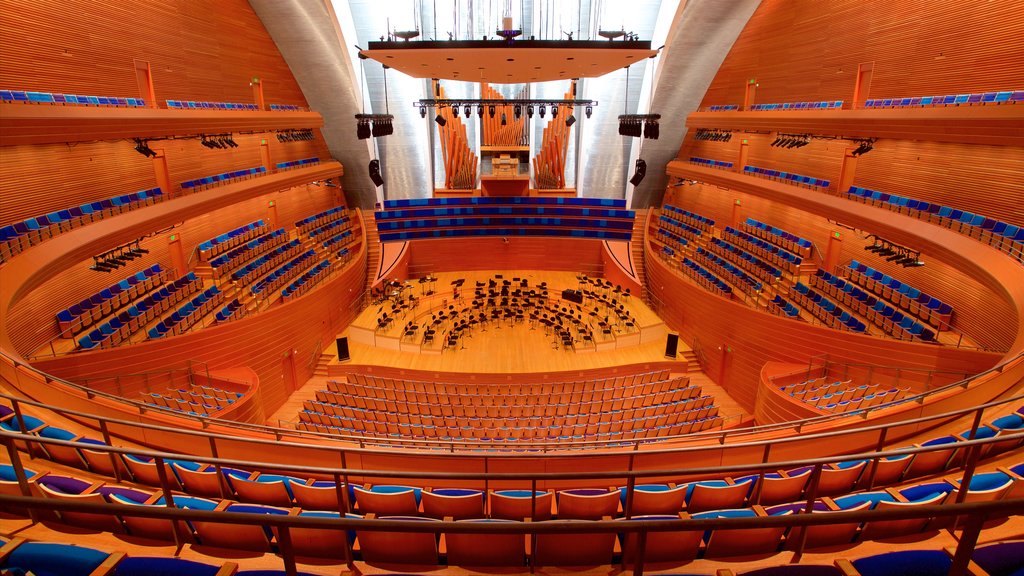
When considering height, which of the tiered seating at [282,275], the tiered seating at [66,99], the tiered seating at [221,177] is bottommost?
the tiered seating at [282,275]

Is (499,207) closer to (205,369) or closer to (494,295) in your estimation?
(494,295)

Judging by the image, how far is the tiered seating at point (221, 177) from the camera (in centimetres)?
1169

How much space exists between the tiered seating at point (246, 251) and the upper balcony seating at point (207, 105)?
3.22 m

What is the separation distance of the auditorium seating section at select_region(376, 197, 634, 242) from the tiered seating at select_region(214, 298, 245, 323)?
6940 mm

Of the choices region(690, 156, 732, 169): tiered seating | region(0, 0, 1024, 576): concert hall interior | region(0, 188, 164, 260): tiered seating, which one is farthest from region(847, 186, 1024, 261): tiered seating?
region(0, 188, 164, 260): tiered seating

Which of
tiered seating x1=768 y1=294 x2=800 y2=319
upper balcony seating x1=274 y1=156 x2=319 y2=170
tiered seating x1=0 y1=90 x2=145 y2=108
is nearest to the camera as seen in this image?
tiered seating x1=0 y1=90 x2=145 y2=108

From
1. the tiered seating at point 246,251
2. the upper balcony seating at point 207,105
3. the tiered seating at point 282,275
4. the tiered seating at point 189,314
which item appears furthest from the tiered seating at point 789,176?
the upper balcony seating at point 207,105

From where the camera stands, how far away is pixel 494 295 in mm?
14188

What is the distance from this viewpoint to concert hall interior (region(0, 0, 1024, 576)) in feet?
7.89

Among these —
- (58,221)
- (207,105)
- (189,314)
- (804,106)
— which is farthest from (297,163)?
(804,106)

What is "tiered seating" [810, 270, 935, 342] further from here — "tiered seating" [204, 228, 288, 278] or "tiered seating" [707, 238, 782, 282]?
"tiered seating" [204, 228, 288, 278]

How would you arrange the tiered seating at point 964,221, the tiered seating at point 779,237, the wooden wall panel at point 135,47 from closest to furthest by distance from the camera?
the tiered seating at point 964,221 < the wooden wall panel at point 135,47 < the tiered seating at point 779,237

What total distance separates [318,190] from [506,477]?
1700 cm

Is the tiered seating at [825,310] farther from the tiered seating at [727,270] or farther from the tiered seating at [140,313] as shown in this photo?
the tiered seating at [140,313]
